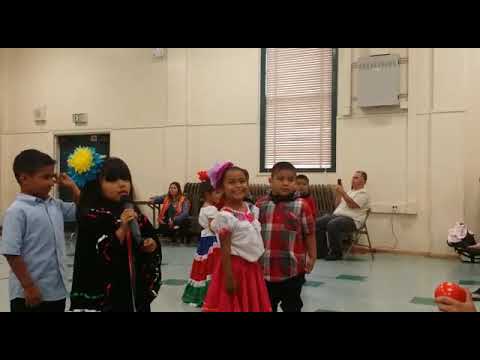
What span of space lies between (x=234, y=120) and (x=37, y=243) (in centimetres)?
737

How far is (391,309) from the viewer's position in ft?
14.3

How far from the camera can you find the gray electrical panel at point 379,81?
795 centimetres

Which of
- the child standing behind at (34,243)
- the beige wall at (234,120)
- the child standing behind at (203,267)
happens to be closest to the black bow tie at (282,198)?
the child standing behind at (34,243)

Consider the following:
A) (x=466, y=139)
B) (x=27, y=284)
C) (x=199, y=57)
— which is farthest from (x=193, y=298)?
(x=199, y=57)

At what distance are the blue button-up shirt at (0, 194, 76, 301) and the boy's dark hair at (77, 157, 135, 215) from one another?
0.68ft

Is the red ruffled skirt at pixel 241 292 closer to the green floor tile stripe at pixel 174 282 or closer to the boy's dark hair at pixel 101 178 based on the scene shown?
the boy's dark hair at pixel 101 178

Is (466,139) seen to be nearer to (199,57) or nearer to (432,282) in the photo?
(432,282)

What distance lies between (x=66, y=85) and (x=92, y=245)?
973cm

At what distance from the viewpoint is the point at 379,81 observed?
803 cm

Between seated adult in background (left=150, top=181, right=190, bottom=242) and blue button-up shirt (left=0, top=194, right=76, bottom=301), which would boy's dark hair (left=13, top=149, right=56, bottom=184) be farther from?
seated adult in background (left=150, top=181, right=190, bottom=242)

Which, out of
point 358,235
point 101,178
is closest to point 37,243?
point 101,178

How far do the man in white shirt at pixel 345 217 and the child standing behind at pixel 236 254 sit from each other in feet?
15.4

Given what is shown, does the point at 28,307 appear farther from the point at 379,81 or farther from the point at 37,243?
the point at 379,81

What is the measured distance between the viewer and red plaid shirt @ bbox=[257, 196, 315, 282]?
2.91 metres
